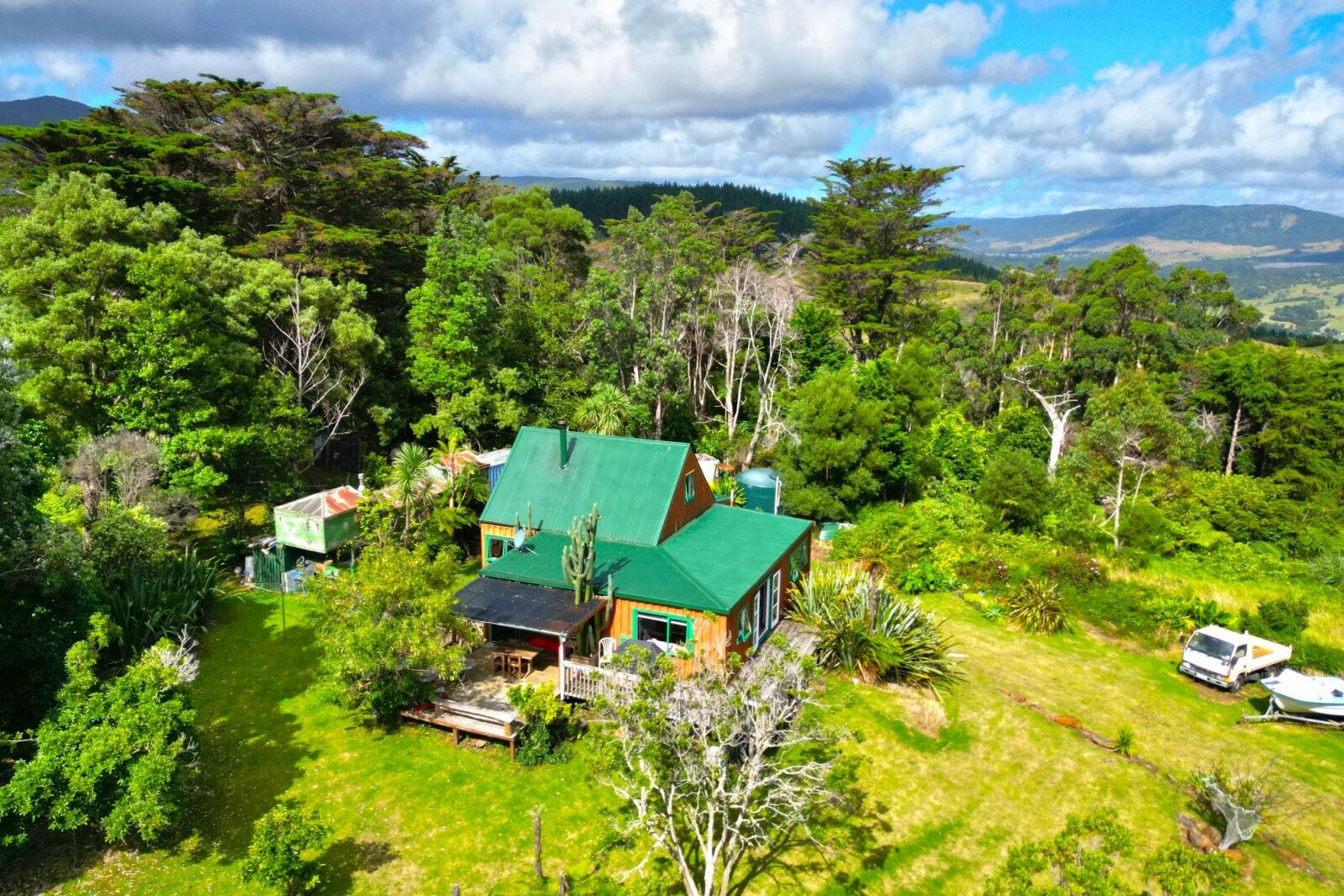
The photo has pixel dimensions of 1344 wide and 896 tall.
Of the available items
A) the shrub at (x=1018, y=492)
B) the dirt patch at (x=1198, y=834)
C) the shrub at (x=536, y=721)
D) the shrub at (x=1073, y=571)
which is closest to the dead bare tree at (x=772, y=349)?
the shrub at (x=1018, y=492)

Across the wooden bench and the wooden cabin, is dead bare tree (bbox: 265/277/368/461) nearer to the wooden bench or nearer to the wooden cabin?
the wooden cabin

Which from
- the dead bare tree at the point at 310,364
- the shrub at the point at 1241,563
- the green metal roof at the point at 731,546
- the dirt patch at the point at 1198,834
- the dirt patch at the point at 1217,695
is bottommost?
the shrub at the point at 1241,563

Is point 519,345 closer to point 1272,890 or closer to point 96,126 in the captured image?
point 96,126

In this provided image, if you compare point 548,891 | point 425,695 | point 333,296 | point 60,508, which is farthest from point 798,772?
point 333,296

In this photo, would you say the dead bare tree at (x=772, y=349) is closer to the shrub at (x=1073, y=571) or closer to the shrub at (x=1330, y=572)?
the shrub at (x=1073, y=571)

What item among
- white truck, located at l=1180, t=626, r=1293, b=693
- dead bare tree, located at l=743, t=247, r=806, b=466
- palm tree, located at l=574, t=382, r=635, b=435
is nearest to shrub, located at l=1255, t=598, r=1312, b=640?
white truck, located at l=1180, t=626, r=1293, b=693

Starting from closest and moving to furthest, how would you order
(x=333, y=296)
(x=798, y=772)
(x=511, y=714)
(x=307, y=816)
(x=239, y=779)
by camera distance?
(x=798, y=772) < (x=307, y=816) < (x=239, y=779) < (x=511, y=714) < (x=333, y=296)

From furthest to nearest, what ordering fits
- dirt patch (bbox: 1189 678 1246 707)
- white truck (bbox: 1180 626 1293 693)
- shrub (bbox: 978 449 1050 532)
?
shrub (bbox: 978 449 1050 532), white truck (bbox: 1180 626 1293 693), dirt patch (bbox: 1189 678 1246 707)
